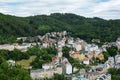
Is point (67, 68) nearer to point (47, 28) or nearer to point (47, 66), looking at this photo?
point (47, 66)

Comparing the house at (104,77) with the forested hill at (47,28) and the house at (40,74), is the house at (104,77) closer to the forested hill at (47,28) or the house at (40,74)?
the house at (40,74)

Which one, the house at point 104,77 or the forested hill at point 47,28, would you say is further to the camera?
the forested hill at point 47,28

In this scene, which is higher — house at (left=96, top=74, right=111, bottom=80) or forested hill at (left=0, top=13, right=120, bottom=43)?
forested hill at (left=0, top=13, right=120, bottom=43)

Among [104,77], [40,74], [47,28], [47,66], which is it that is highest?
[47,28]

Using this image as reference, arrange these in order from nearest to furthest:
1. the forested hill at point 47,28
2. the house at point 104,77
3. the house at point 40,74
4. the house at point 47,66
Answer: the house at point 104,77 < the house at point 40,74 < the house at point 47,66 < the forested hill at point 47,28

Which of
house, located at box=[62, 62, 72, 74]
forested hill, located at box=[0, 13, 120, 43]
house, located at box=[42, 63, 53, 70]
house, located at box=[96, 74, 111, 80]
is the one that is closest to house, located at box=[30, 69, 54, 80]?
house, located at box=[42, 63, 53, 70]

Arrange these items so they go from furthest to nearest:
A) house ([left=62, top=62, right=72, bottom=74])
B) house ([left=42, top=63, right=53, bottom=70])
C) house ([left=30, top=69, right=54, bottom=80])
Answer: house ([left=62, top=62, right=72, bottom=74]) < house ([left=42, top=63, right=53, bottom=70]) < house ([left=30, top=69, right=54, bottom=80])

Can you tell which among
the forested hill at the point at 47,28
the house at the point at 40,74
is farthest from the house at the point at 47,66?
the forested hill at the point at 47,28

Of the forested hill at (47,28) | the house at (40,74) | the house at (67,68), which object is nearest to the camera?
the house at (40,74)

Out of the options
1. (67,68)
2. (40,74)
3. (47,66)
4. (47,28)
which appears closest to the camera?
(40,74)

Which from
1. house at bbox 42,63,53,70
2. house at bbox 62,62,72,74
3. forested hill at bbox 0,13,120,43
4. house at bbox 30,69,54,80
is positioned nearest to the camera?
house at bbox 30,69,54,80

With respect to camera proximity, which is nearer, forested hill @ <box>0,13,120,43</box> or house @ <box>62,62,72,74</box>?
house @ <box>62,62,72,74</box>

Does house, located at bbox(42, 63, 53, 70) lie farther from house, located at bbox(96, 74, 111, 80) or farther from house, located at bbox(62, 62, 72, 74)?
house, located at bbox(96, 74, 111, 80)

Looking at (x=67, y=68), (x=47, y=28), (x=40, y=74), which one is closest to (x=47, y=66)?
(x=67, y=68)
